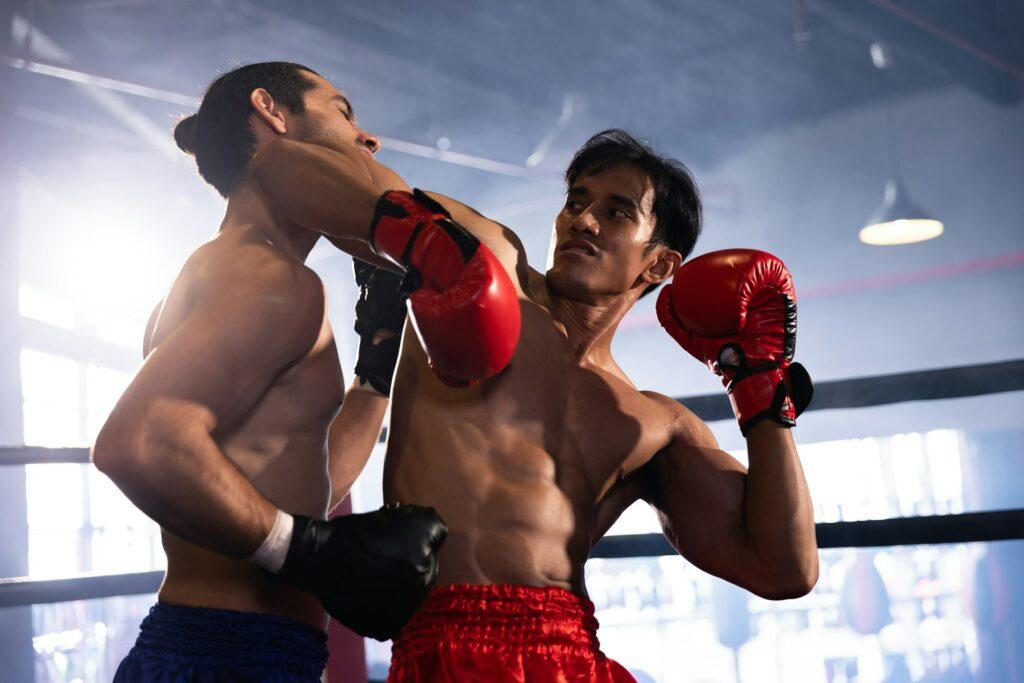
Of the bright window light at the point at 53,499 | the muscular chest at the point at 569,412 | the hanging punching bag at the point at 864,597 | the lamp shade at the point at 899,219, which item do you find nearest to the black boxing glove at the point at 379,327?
the muscular chest at the point at 569,412

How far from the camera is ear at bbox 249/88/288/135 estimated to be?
1.58 meters

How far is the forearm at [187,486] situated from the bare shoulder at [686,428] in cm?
82

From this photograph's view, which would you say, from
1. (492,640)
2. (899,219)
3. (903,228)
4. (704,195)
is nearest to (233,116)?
(492,640)

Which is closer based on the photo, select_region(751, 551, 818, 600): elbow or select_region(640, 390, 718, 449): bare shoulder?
select_region(751, 551, 818, 600): elbow

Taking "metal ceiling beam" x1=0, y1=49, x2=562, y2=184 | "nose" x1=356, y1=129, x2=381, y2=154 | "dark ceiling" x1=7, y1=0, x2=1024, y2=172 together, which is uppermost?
"dark ceiling" x1=7, y1=0, x2=1024, y2=172

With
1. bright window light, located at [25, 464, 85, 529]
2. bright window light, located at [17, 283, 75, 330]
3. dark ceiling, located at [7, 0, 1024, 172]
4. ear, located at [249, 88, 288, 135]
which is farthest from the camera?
dark ceiling, located at [7, 0, 1024, 172]

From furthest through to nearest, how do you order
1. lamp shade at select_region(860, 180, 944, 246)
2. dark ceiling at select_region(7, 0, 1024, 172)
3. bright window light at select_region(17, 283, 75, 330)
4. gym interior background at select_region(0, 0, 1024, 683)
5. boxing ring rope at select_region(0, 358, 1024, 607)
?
dark ceiling at select_region(7, 0, 1024, 172), gym interior background at select_region(0, 0, 1024, 683), lamp shade at select_region(860, 180, 944, 246), bright window light at select_region(17, 283, 75, 330), boxing ring rope at select_region(0, 358, 1024, 607)

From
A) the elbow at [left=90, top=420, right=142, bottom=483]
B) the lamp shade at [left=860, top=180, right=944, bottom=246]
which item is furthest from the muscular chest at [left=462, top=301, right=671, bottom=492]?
the lamp shade at [left=860, top=180, right=944, bottom=246]

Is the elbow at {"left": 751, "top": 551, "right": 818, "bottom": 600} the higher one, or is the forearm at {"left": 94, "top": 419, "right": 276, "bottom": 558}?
the forearm at {"left": 94, "top": 419, "right": 276, "bottom": 558}

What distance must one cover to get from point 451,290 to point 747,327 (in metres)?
0.68

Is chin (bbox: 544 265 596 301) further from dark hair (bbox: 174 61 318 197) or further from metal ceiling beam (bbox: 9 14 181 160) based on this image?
metal ceiling beam (bbox: 9 14 181 160)

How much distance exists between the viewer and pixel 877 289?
28.5 ft

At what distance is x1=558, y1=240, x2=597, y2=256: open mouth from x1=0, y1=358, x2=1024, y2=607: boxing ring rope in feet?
1.71

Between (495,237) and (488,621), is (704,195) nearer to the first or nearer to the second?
(495,237)
